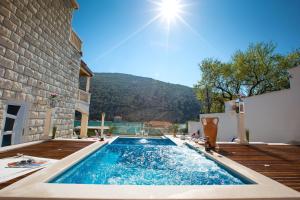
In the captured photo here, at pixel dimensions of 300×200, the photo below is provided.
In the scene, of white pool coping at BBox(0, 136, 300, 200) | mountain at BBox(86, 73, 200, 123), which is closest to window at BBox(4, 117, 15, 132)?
white pool coping at BBox(0, 136, 300, 200)

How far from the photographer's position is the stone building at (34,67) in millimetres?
6008

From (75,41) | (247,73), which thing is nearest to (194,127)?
(247,73)

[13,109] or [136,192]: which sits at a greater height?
[13,109]

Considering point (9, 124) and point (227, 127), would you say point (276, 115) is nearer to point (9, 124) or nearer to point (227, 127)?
point (227, 127)

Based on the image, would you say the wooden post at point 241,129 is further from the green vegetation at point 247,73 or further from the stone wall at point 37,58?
the green vegetation at point 247,73

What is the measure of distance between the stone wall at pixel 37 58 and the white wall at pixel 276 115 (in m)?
8.96

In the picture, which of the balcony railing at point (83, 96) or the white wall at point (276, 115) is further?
the balcony railing at point (83, 96)

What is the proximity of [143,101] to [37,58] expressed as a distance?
2186 inches

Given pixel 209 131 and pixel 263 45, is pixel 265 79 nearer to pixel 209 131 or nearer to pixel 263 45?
pixel 263 45

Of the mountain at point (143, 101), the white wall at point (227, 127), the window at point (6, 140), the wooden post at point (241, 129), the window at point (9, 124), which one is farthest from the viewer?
the mountain at point (143, 101)

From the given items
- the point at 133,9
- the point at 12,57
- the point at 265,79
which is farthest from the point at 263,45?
the point at 12,57

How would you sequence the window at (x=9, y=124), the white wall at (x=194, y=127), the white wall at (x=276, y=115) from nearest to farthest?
the window at (x=9, y=124) → the white wall at (x=276, y=115) → the white wall at (x=194, y=127)

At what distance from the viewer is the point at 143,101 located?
63.2 metres

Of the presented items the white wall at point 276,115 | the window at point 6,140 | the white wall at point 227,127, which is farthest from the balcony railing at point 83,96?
the white wall at point 227,127
